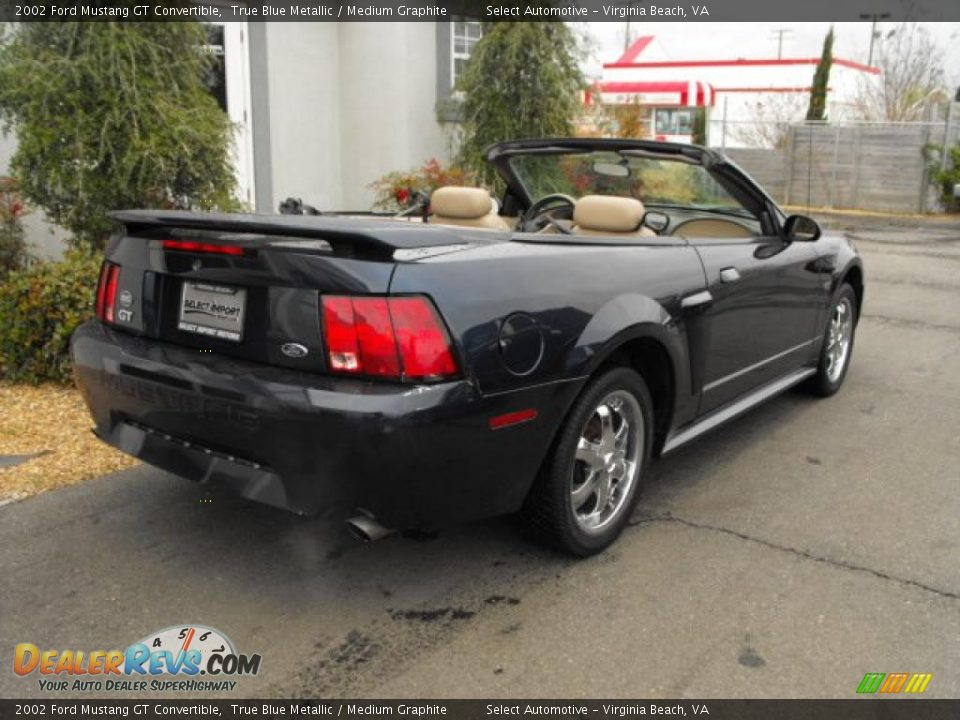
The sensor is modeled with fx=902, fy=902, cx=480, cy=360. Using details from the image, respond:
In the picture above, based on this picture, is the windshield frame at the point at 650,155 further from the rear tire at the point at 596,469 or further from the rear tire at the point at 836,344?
the rear tire at the point at 596,469

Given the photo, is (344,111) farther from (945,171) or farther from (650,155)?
(945,171)

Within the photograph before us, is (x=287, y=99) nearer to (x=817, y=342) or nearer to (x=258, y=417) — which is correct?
(x=817, y=342)

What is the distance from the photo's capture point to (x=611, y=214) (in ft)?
12.9

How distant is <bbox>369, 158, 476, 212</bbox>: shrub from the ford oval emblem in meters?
8.02

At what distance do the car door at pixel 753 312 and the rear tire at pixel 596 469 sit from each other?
54 cm

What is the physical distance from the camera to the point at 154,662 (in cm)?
276

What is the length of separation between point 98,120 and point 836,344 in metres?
5.11

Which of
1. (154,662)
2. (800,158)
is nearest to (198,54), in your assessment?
(154,662)

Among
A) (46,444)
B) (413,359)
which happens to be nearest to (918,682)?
(413,359)

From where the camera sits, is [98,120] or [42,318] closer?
[42,318]

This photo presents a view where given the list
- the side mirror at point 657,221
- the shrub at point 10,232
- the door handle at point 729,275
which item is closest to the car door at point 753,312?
the door handle at point 729,275

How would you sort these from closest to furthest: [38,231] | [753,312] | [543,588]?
[543,588] < [753,312] < [38,231]

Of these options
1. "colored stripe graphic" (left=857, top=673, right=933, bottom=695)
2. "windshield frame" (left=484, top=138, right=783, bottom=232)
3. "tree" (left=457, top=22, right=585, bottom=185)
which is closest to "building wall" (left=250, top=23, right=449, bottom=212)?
"tree" (left=457, top=22, right=585, bottom=185)

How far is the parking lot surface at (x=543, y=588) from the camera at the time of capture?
2.72 meters
